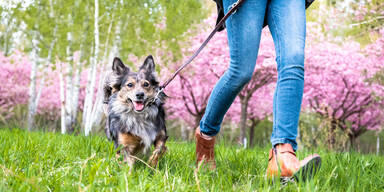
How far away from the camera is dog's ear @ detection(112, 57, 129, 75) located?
127 inches

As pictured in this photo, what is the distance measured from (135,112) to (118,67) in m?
0.59

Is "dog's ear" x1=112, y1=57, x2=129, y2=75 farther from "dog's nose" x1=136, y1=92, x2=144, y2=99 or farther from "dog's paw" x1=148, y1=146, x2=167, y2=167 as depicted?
"dog's paw" x1=148, y1=146, x2=167, y2=167

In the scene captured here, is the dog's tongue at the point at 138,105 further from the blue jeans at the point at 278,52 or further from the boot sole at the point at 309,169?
the boot sole at the point at 309,169

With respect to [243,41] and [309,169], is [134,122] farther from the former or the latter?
[309,169]

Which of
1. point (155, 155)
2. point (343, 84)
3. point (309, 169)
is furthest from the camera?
point (343, 84)

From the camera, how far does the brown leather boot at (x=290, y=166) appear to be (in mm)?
1697

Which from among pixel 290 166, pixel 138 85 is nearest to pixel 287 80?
pixel 290 166

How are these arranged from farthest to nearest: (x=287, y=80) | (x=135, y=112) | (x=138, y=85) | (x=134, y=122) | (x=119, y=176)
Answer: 1. (x=138, y=85)
2. (x=135, y=112)
3. (x=134, y=122)
4. (x=287, y=80)
5. (x=119, y=176)

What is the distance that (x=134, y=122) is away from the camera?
2.82 metres

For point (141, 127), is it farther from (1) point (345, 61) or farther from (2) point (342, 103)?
(2) point (342, 103)

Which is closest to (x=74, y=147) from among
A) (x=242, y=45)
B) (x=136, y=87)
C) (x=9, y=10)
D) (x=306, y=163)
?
(x=136, y=87)

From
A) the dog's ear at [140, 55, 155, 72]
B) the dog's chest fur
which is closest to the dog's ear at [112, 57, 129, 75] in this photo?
the dog's ear at [140, 55, 155, 72]

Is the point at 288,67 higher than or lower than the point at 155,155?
higher

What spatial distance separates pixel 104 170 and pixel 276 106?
1.09 meters
